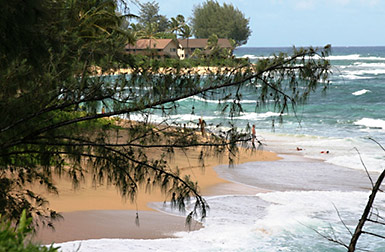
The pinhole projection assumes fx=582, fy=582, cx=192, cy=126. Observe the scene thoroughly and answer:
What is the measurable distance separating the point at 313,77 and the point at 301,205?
9.01 m

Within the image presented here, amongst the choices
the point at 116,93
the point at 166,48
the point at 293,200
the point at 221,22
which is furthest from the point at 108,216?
the point at 221,22

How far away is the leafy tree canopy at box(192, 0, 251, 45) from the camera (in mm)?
126250

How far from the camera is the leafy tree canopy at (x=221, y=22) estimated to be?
126 meters

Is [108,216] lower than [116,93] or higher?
lower

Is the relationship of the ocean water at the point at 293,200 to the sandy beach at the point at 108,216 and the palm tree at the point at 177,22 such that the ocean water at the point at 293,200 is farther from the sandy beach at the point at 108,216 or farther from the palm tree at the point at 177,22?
the palm tree at the point at 177,22

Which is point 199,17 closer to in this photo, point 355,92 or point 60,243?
point 355,92

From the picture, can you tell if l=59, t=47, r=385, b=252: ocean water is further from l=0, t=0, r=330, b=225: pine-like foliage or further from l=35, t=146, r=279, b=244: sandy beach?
l=35, t=146, r=279, b=244: sandy beach

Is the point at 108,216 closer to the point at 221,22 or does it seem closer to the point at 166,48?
the point at 166,48

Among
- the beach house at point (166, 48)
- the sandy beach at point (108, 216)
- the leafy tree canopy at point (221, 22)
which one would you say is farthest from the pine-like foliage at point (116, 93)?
the leafy tree canopy at point (221, 22)

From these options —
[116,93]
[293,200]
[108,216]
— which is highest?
[116,93]

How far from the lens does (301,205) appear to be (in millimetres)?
14938

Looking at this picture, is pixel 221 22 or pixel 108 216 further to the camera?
pixel 221 22

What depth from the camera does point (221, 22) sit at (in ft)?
419

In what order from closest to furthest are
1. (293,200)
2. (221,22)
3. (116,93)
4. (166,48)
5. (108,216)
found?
(116,93) → (108,216) → (293,200) → (166,48) → (221,22)
